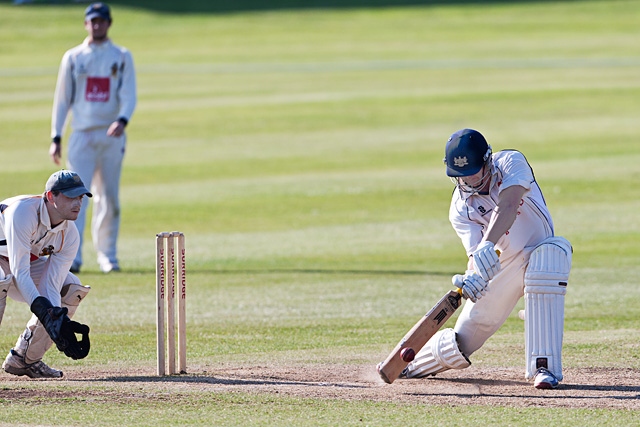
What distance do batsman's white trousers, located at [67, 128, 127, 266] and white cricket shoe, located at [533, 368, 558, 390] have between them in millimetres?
5779

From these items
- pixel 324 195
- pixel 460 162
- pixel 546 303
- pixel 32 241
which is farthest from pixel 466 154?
pixel 324 195

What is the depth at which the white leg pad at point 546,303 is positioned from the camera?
630 centimetres

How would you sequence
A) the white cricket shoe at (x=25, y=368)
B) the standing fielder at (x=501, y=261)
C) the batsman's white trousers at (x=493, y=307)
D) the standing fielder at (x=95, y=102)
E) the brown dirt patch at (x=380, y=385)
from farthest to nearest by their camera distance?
1. the standing fielder at (x=95, y=102)
2. the white cricket shoe at (x=25, y=368)
3. the batsman's white trousers at (x=493, y=307)
4. the standing fielder at (x=501, y=261)
5. the brown dirt patch at (x=380, y=385)

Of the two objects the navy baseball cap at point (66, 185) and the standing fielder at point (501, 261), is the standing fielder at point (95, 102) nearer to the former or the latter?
the navy baseball cap at point (66, 185)

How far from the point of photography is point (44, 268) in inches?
273

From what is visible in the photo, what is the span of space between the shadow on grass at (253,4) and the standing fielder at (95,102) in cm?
3517

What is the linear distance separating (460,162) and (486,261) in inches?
22.2

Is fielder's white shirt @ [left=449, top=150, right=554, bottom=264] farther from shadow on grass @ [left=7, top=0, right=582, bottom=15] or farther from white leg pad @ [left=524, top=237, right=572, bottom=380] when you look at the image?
shadow on grass @ [left=7, top=0, right=582, bottom=15]

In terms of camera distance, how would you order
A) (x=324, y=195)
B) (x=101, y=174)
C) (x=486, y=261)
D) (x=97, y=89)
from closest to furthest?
(x=486, y=261) < (x=97, y=89) < (x=101, y=174) < (x=324, y=195)

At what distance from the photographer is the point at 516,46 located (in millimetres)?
36156

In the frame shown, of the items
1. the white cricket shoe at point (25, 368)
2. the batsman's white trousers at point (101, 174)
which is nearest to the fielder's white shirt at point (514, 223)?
the white cricket shoe at point (25, 368)

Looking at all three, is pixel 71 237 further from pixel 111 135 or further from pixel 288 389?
pixel 111 135

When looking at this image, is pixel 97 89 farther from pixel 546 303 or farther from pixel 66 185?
pixel 546 303

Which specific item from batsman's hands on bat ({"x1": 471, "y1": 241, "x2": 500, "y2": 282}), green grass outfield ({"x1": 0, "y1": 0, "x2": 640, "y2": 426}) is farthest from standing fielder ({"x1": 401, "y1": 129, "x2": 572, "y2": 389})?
green grass outfield ({"x1": 0, "y1": 0, "x2": 640, "y2": 426})
